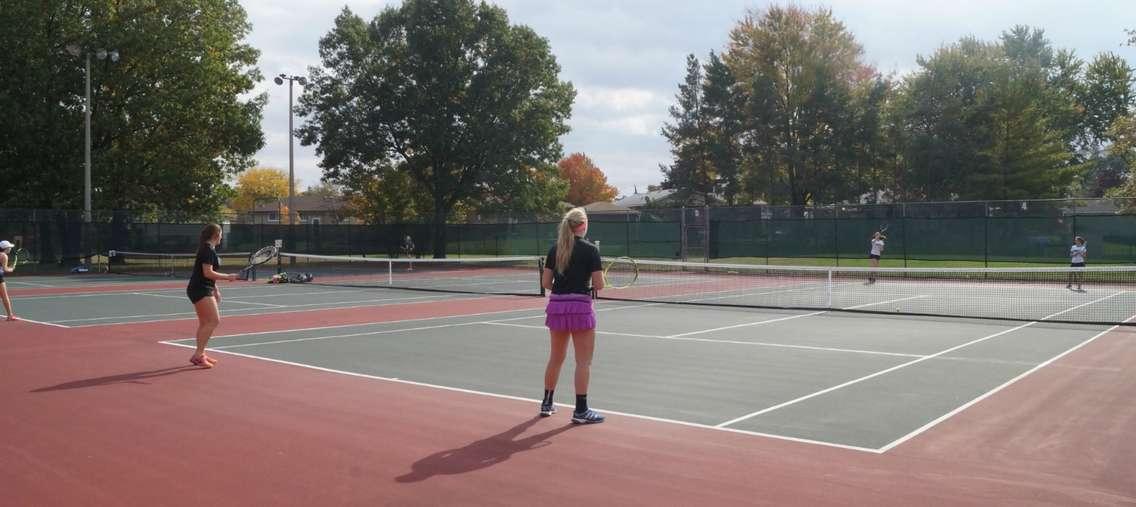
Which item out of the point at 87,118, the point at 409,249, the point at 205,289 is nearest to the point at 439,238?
the point at 409,249

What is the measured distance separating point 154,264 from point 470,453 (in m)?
36.6

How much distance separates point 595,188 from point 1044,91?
49040 mm

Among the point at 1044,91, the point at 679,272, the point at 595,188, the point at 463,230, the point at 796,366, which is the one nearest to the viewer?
the point at 796,366

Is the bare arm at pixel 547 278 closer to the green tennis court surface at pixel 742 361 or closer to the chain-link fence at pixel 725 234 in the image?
the green tennis court surface at pixel 742 361

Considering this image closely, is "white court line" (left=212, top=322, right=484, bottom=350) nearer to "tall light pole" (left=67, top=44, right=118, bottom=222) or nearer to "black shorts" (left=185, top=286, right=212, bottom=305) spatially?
"black shorts" (left=185, top=286, right=212, bottom=305)

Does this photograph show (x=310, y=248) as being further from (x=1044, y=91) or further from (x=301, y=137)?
→ (x=1044, y=91)

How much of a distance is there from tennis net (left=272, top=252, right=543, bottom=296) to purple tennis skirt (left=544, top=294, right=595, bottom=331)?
13813 millimetres

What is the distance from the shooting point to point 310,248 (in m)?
44.2

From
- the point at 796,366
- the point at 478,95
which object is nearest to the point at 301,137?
the point at 478,95

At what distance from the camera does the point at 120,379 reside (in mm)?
9227

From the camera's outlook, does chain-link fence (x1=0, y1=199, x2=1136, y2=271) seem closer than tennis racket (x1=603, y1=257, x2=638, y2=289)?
No

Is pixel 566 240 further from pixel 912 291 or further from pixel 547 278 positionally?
pixel 912 291

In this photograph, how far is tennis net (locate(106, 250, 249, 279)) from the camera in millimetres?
33125

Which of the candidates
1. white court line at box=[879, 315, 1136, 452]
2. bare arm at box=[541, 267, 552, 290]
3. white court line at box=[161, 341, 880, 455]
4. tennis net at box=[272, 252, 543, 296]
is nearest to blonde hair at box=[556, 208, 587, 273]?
bare arm at box=[541, 267, 552, 290]
